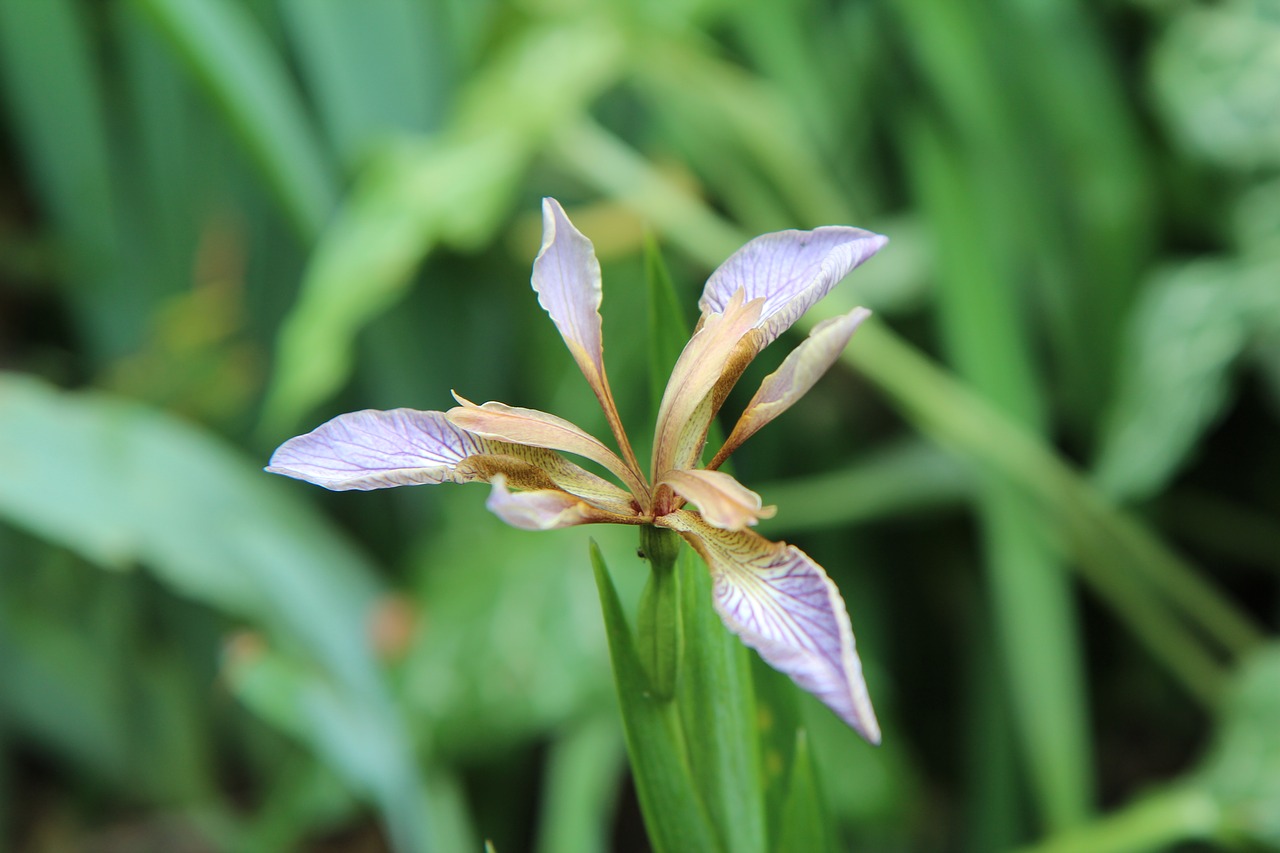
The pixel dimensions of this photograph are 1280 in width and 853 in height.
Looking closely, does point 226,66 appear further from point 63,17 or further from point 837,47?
point 837,47

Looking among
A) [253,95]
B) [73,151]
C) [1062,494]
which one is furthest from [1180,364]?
[73,151]

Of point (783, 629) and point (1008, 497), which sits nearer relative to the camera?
point (783, 629)

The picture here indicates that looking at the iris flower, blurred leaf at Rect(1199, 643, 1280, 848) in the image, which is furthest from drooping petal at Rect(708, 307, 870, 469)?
blurred leaf at Rect(1199, 643, 1280, 848)

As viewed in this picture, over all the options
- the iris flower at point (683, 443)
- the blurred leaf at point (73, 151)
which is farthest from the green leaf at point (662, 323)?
the blurred leaf at point (73, 151)

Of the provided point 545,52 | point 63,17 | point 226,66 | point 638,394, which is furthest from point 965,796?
point 63,17

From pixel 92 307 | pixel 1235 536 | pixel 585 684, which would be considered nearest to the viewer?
pixel 585 684

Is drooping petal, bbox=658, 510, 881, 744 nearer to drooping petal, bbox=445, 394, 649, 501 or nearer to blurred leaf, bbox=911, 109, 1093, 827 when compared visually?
drooping petal, bbox=445, 394, 649, 501

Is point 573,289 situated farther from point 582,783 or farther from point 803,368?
point 582,783
